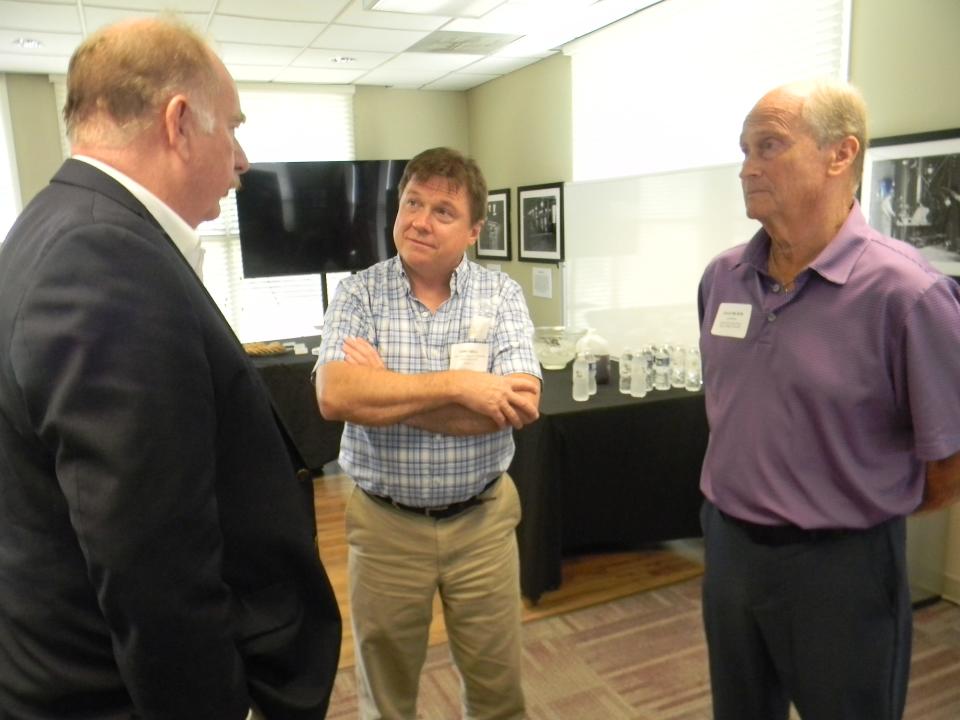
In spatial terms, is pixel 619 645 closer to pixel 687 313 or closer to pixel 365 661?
pixel 365 661

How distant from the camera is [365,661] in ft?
5.58

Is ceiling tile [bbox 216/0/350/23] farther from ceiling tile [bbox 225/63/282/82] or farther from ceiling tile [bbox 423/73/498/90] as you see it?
ceiling tile [bbox 423/73/498/90]

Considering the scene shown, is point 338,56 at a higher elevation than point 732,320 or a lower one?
higher

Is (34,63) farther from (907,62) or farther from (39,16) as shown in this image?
(907,62)

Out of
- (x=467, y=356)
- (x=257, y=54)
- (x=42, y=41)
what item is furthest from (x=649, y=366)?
(x=42, y=41)

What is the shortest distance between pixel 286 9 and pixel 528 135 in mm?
2060

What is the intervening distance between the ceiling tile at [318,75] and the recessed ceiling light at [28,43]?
150 centimetres

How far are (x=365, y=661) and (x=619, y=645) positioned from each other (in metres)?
1.15

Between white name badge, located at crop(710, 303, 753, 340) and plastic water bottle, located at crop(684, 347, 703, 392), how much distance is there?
1.60 metres

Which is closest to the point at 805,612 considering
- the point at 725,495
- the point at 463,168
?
the point at 725,495

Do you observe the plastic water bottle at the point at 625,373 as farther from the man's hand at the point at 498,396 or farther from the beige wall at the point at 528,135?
the beige wall at the point at 528,135

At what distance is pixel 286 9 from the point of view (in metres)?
3.55

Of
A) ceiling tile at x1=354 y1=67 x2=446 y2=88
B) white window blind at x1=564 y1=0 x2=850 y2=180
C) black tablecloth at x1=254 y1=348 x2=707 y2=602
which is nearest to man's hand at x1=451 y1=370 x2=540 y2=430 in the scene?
black tablecloth at x1=254 y1=348 x2=707 y2=602

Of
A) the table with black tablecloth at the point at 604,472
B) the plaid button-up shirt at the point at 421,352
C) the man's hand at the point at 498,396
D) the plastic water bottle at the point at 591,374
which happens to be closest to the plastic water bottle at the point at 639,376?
the table with black tablecloth at the point at 604,472
